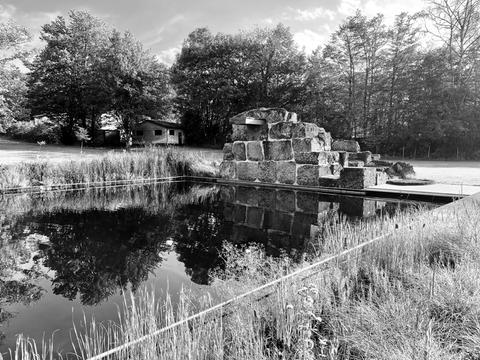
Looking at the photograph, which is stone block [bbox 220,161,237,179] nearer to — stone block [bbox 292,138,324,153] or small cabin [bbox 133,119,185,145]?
stone block [bbox 292,138,324,153]

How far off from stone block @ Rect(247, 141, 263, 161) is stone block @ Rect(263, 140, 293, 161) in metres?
0.11

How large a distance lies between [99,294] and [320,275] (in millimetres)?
1346

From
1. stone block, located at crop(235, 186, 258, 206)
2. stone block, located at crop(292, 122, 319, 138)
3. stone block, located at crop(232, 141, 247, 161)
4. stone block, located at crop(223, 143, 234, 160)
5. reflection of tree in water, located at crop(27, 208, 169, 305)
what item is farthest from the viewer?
stone block, located at crop(223, 143, 234, 160)

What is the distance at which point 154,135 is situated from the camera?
28922mm

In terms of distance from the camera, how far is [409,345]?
3.96 ft

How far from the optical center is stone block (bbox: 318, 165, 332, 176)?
265 inches

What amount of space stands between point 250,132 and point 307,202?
3025 mm

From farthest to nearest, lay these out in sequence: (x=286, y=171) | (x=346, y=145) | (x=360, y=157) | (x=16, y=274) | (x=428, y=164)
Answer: (x=428, y=164) < (x=346, y=145) < (x=360, y=157) < (x=286, y=171) < (x=16, y=274)

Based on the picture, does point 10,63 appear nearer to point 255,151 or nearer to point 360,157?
point 255,151

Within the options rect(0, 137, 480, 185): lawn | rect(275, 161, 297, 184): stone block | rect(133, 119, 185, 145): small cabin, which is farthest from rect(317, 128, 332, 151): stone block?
rect(133, 119, 185, 145): small cabin

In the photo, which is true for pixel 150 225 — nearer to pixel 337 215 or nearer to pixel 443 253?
pixel 337 215

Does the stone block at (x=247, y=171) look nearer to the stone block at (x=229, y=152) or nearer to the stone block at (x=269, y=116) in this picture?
the stone block at (x=229, y=152)

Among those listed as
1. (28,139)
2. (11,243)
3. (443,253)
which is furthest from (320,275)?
(28,139)

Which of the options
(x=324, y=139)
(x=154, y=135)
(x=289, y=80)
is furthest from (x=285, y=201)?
(x=154, y=135)
